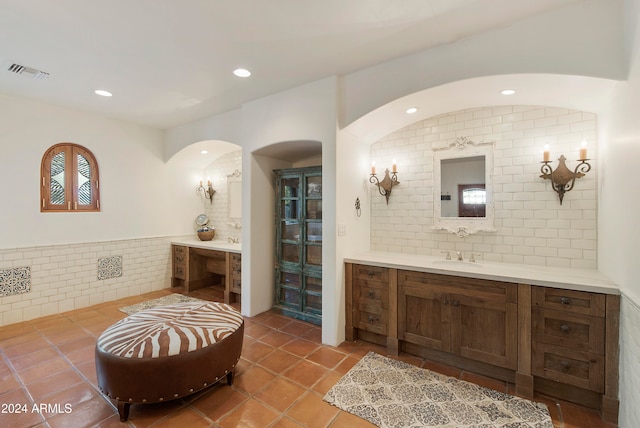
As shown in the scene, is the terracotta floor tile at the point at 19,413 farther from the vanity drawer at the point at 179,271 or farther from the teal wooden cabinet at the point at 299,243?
the vanity drawer at the point at 179,271

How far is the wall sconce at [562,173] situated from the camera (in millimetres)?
2439

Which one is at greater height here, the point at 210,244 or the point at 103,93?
the point at 103,93

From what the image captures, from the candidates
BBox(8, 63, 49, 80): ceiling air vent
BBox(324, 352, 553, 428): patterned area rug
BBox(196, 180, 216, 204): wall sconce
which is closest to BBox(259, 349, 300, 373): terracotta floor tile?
BBox(324, 352, 553, 428): patterned area rug

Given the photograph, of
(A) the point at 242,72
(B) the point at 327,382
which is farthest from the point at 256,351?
(A) the point at 242,72

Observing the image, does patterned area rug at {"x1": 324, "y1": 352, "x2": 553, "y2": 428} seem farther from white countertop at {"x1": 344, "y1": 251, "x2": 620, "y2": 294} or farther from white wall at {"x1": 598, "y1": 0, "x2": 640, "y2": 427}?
white countertop at {"x1": 344, "y1": 251, "x2": 620, "y2": 294}

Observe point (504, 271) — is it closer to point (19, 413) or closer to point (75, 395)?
point (75, 395)

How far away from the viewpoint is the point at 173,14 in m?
2.00

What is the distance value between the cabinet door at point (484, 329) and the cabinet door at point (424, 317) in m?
0.07

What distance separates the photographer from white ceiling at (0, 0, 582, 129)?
1.93 m

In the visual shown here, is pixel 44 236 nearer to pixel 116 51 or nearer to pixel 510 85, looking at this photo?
pixel 116 51

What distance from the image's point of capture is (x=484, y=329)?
2336 mm

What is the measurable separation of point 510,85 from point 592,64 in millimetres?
506

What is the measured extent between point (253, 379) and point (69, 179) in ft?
13.1

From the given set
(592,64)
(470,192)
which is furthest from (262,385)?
(592,64)
